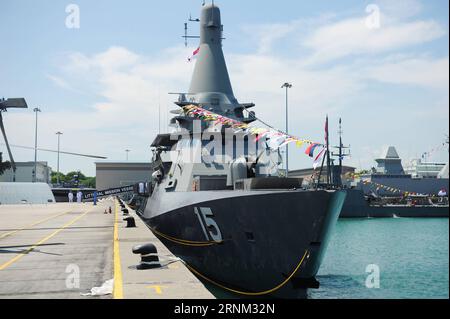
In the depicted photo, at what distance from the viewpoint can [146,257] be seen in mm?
9641

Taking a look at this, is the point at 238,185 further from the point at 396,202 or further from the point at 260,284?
the point at 396,202

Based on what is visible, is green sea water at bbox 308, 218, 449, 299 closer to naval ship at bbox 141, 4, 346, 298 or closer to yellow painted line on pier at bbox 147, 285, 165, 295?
naval ship at bbox 141, 4, 346, 298

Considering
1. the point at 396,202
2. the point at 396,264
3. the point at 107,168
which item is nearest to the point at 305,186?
the point at 396,264

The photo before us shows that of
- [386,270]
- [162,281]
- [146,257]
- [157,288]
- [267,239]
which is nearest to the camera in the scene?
[157,288]

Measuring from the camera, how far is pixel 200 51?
986 inches

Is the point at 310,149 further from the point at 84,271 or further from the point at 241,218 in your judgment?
the point at 84,271

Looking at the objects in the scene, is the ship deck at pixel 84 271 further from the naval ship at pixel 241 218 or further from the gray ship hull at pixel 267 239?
the gray ship hull at pixel 267 239

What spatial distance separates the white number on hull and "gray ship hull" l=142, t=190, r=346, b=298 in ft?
0.36

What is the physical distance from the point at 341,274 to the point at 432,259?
327 inches

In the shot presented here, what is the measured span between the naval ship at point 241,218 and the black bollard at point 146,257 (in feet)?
9.96

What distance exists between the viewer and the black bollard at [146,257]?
30.8ft

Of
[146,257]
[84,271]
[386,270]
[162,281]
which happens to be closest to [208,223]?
A: [146,257]

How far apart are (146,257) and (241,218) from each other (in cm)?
321

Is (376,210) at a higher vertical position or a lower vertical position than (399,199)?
lower
